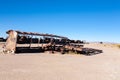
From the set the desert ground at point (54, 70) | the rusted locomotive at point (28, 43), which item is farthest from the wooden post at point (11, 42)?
the desert ground at point (54, 70)

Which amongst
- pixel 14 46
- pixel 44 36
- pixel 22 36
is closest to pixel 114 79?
pixel 14 46

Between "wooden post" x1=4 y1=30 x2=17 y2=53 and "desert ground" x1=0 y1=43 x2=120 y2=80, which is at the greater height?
"wooden post" x1=4 y1=30 x2=17 y2=53

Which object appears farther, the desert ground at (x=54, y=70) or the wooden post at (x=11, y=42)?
the wooden post at (x=11, y=42)

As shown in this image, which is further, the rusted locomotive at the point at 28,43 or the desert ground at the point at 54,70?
the rusted locomotive at the point at 28,43

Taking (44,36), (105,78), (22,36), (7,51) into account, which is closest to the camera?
(105,78)

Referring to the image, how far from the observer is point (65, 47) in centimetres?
2359

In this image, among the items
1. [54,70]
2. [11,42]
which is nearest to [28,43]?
[11,42]

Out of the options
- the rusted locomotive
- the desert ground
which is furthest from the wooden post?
the desert ground

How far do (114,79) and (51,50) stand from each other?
1493cm

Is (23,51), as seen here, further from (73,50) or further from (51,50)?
(73,50)

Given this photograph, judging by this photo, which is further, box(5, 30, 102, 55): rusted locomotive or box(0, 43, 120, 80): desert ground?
box(5, 30, 102, 55): rusted locomotive

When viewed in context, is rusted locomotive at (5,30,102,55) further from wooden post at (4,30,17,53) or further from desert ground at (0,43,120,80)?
desert ground at (0,43,120,80)

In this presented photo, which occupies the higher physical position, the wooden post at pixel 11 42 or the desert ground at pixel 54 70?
the wooden post at pixel 11 42

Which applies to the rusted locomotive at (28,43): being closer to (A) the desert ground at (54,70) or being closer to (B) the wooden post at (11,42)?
(B) the wooden post at (11,42)
